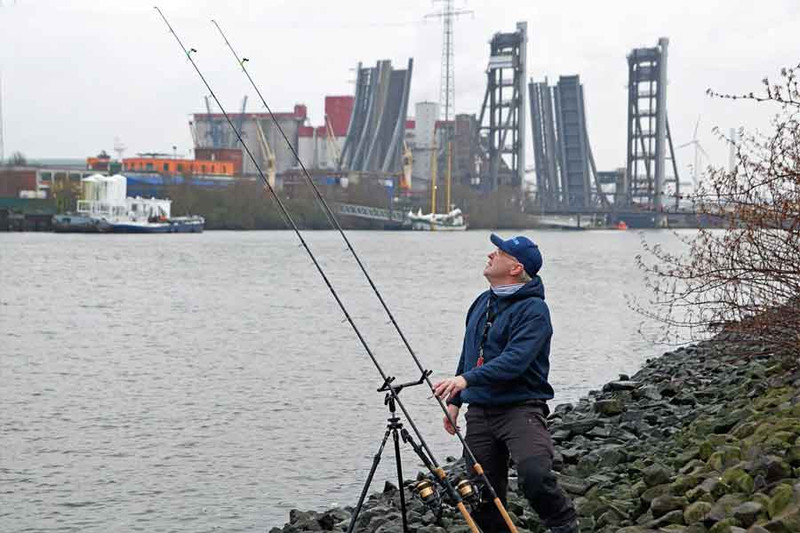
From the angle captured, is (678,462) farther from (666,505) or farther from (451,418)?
(451,418)

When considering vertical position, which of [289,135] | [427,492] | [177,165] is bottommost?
[427,492]

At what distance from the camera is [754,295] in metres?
7.98

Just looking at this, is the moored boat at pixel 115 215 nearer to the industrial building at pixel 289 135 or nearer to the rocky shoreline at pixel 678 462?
the industrial building at pixel 289 135

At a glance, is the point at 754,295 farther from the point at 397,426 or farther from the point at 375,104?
the point at 375,104

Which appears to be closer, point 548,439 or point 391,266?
point 548,439

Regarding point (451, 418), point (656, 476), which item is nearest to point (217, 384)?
point (656, 476)

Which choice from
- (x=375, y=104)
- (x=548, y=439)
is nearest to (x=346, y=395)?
(x=548, y=439)

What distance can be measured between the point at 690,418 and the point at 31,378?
26.9 ft

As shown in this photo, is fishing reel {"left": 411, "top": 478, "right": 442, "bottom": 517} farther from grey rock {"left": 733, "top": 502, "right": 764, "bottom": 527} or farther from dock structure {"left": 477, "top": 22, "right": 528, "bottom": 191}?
dock structure {"left": 477, "top": 22, "right": 528, "bottom": 191}

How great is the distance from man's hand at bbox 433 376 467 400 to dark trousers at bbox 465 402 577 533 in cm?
19

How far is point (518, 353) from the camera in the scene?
3994 millimetres

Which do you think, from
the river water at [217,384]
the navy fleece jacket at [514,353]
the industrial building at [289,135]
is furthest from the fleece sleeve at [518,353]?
the industrial building at [289,135]

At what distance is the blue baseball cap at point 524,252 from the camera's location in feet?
13.5

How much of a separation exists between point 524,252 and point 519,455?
0.69m
